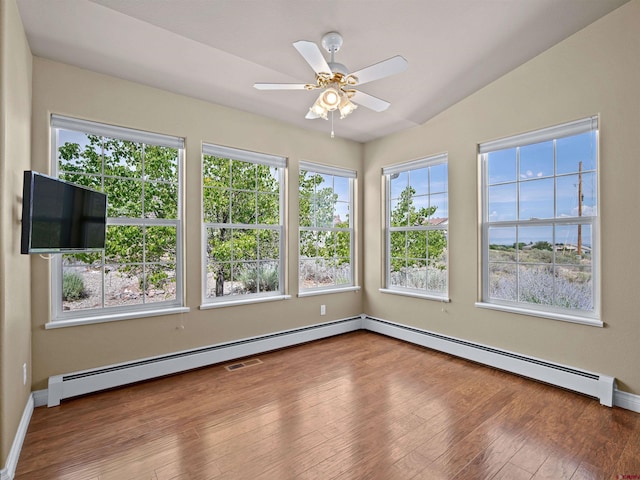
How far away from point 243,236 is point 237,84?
1.58m

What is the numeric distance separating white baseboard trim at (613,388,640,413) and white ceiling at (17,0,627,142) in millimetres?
2990

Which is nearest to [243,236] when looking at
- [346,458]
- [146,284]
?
[146,284]

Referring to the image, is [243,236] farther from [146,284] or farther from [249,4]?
[249,4]

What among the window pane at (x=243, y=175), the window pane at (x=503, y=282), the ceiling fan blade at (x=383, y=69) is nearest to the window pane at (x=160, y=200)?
the window pane at (x=243, y=175)

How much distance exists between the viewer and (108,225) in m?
2.96

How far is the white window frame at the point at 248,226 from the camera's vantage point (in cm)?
348

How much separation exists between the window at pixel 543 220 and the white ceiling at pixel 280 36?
834mm

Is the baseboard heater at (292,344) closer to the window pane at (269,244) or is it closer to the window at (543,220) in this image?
the window at (543,220)

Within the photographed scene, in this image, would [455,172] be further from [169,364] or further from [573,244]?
[169,364]

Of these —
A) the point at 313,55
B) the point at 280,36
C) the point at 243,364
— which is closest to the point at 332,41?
the point at 280,36

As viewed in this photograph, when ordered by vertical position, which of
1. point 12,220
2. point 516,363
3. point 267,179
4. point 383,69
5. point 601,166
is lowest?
point 516,363

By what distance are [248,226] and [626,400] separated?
3.72m

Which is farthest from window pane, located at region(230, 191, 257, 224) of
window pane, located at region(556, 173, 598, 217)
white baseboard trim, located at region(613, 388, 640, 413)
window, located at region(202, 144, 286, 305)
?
white baseboard trim, located at region(613, 388, 640, 413)

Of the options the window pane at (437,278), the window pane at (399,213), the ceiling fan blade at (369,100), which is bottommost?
the window pane at (437,278)
